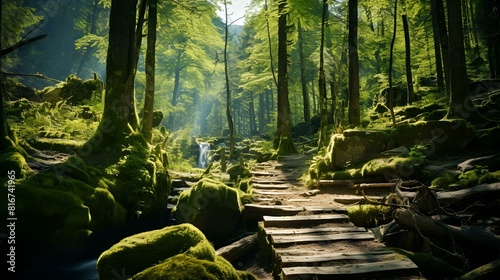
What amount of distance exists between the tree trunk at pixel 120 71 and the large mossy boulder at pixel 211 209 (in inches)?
153

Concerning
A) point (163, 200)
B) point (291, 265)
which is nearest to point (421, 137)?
point (291, 265)

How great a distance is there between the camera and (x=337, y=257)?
4281mm

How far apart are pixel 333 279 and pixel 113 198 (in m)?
5.68

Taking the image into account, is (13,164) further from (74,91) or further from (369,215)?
(74,91)

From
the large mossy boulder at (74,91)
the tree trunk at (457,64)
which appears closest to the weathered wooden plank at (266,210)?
the tree trunk at (457,64)

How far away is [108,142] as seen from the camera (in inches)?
369

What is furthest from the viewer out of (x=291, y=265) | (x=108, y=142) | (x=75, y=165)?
(x=108, y=142)

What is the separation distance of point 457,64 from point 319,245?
9.25 m

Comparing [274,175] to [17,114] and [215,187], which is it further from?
[17,114]

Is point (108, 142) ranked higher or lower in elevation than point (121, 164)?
higher

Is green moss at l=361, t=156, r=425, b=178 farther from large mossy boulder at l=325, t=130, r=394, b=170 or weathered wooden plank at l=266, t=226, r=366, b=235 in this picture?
weathered wooden plank at l=266, t=226, r=366, b=235

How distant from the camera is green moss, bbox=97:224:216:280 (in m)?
3.73

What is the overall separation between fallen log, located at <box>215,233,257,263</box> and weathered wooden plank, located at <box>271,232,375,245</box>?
3.40 feet

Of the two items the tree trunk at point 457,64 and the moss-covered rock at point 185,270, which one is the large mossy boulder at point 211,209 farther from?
the tree trunk at point 457,64
